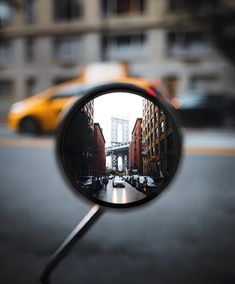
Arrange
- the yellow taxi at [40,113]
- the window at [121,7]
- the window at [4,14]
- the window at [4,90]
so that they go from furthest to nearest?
the window at [121,7] < the yellow taxi at [40,113] < the window at [4,90] < the window at [4,14]

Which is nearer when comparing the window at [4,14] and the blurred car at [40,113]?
the window at [4,14]

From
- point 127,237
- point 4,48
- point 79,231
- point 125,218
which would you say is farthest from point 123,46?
point 79,231

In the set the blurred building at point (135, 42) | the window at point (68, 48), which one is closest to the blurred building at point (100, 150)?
the blurred building at point (135, 42)

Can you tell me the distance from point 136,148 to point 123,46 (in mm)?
16294

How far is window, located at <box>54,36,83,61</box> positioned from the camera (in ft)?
50.4

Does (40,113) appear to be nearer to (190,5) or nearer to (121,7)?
(190,5)

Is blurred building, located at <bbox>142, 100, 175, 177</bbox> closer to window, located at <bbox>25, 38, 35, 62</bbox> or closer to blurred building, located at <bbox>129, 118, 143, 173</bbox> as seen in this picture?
blurred building, located at <bbox>129, 118, 143, 173</bbox>

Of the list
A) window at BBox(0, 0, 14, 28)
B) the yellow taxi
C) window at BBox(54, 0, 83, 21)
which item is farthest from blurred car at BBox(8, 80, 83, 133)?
window at BBox(54, 0, 83, 21)

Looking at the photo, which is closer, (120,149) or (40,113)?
(120,149)

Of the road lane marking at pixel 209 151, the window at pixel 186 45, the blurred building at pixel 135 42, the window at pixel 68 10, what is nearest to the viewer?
the road lane marking at pixel 209 151

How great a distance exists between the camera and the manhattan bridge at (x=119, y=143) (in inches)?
29.8

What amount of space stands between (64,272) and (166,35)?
15961mm

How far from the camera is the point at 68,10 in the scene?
1666cm

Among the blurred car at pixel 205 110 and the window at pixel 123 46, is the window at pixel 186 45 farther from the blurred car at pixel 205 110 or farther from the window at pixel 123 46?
the blurred car at pixel 205 110
